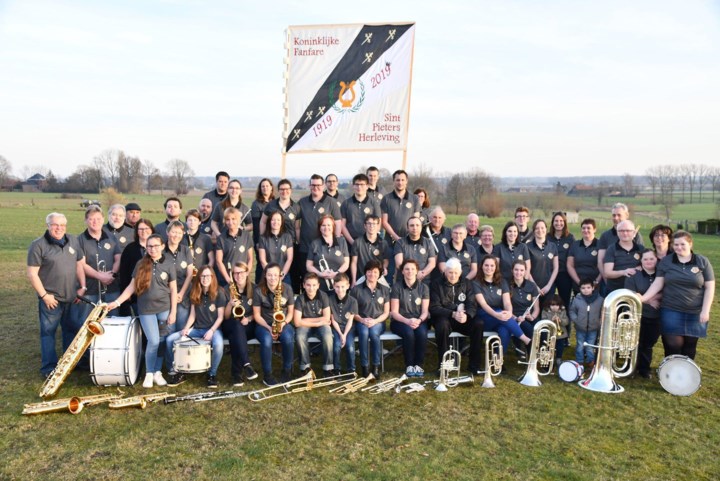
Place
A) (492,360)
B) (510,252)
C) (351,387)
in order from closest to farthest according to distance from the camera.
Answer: (351,387) < (492,360) < (510,252)

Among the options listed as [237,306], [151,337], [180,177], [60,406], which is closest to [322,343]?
[237,306]

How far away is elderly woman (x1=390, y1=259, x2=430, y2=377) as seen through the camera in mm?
6574

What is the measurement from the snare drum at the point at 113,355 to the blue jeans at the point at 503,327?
4.06 metres

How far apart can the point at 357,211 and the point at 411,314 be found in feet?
5.73

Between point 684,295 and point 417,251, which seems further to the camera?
point 417,251

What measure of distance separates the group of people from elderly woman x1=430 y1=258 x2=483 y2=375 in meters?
0.02

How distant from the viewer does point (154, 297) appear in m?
6.12

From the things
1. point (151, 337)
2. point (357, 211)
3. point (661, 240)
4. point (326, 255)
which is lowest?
point (151, 337)

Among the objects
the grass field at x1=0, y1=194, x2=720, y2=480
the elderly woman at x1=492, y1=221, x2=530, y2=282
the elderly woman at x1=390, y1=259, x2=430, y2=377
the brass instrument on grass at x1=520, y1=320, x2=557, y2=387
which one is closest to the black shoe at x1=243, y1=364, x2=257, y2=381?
the grass field at x1=0, y1=194, x2=720, y2=480

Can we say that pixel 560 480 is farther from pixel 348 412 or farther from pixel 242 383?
pixel 242 383

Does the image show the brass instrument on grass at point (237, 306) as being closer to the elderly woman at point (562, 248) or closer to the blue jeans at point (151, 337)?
the blue jeans at point (151, 337)

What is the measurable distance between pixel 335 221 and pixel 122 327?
2969 millimetres

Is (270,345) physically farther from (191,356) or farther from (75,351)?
(75,351)

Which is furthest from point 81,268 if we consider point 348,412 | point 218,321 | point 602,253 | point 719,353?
point 719,353
